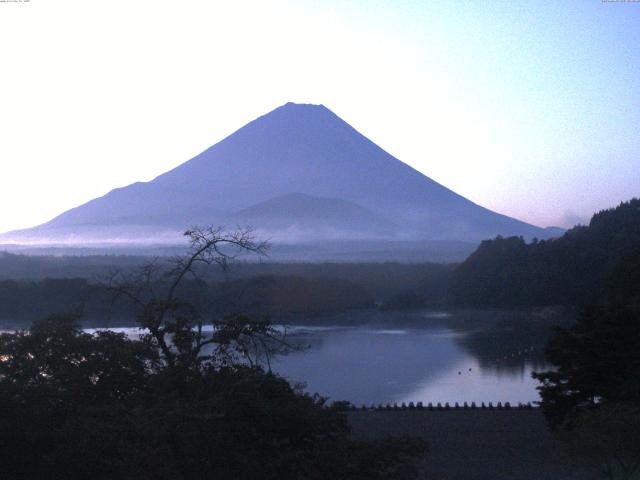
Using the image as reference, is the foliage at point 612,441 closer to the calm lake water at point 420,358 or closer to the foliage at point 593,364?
the foliage at point 593,364

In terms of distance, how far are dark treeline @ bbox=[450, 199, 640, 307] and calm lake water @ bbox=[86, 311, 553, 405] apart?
100 centimetres

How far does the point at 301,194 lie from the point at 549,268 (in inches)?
1411

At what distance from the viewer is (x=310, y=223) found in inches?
2259

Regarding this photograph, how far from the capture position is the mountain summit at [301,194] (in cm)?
5741

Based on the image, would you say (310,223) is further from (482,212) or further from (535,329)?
(535,329)

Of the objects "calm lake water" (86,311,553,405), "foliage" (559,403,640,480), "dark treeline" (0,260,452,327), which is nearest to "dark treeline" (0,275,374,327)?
"dark treeline" (0,260,452,327)

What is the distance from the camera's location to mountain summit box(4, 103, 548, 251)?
188 ft

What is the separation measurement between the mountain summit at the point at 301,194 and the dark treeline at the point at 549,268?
28.5 metres

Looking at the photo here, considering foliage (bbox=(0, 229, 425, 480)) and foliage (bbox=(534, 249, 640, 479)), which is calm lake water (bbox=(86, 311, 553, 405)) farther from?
foliage (bbox=(0, 229, 425, 480))

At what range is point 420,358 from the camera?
17031 millimetres

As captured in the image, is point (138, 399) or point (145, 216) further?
point (145, 216)

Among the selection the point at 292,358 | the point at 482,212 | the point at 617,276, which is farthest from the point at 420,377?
the point at 482,212

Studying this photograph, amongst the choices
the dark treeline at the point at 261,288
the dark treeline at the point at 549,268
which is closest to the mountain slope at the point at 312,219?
the dark treeline at the point at 261,288

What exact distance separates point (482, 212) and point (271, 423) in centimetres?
6630
